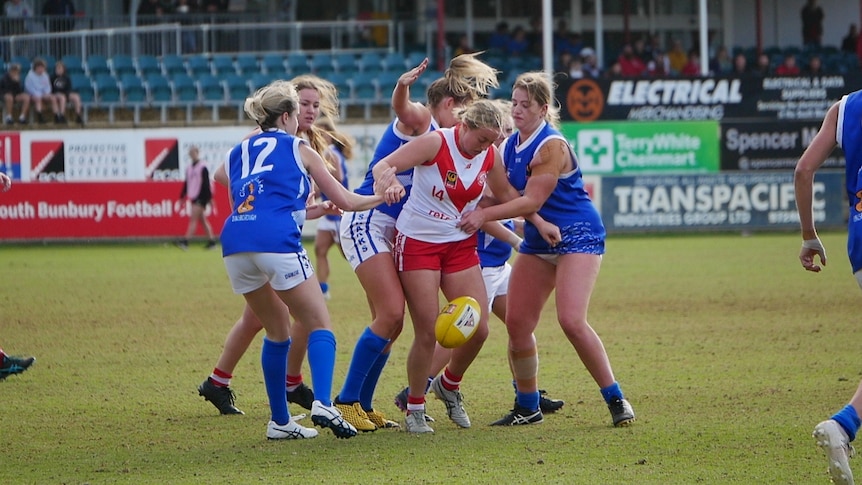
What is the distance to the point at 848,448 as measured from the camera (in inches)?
201

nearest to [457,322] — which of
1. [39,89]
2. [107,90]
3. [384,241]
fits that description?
[384,241]

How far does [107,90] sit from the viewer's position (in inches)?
1050

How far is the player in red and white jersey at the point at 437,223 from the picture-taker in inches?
260

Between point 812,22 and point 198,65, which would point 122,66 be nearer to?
point 198,65

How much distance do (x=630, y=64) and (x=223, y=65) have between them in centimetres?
994

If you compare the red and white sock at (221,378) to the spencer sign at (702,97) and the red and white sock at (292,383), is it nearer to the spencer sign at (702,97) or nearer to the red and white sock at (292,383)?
the red and white sock at (292,383)

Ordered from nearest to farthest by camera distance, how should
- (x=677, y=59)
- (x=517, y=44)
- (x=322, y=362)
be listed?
(x=322, y=362) → (x=677, y=59) → (x=517, y=44)

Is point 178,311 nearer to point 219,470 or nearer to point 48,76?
point 219,470

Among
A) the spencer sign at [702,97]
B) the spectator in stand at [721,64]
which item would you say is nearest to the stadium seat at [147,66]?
the spencer sign at [702,97]

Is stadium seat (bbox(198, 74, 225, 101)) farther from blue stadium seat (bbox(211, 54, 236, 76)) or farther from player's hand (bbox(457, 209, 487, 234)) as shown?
player's hand (bbox(457, 209, 487, 234))

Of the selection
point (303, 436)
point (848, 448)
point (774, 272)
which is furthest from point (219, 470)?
point (774, 272)

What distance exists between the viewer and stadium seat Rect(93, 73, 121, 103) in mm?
26609

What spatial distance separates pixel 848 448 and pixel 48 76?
77.6 feet

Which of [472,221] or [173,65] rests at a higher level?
[173,65]
